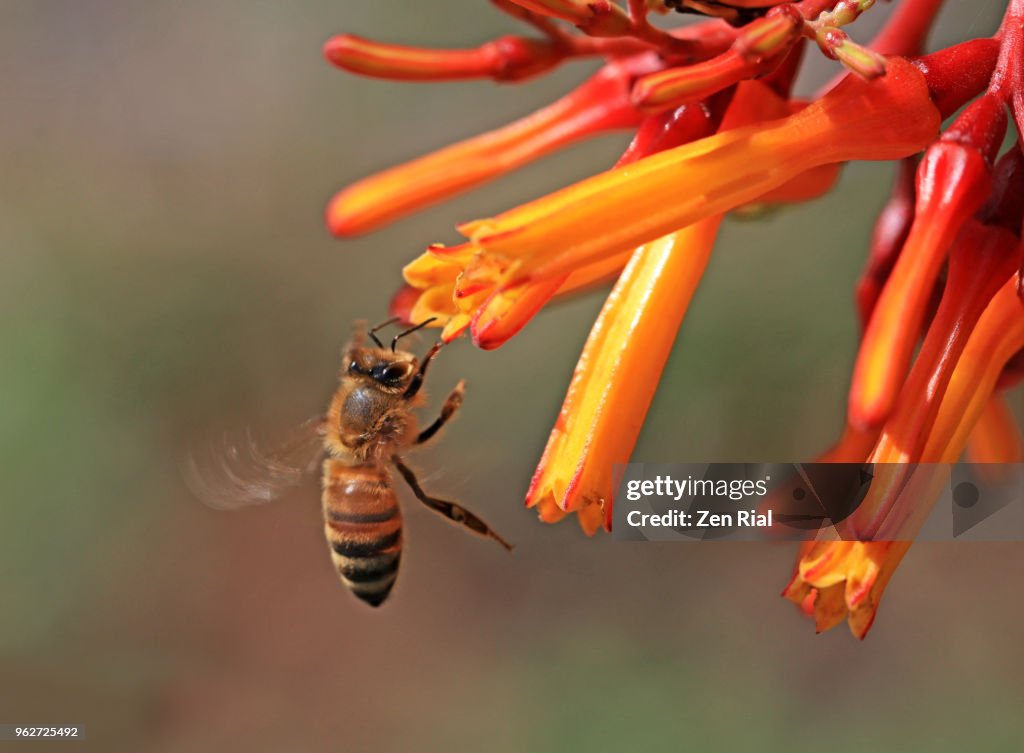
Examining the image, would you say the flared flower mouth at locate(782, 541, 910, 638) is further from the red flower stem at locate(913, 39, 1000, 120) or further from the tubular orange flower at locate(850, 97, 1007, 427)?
the red flower stem at locate(913, 39, 1000, 120)

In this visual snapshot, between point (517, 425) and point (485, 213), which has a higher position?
point (485, 213)

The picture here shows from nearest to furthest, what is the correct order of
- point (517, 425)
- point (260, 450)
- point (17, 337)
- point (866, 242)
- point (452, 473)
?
point (260, 450)
point (452, 473)
point (866, 242)
point (17, 337)
point (517, 425)

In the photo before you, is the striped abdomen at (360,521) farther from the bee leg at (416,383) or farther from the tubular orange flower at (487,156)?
the tubular orange flower at (487,156)

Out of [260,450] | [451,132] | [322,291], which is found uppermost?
[451,132]

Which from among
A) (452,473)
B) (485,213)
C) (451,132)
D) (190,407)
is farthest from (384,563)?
(451,132)

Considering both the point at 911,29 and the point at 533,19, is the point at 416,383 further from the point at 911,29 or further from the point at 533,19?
the point at 911,29

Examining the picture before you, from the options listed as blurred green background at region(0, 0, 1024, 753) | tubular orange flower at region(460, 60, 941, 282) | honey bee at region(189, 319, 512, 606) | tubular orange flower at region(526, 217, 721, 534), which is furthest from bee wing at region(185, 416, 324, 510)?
blurred green background at region(0, 0, 1024, 753)

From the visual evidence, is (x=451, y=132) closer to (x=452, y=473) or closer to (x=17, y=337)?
(x=17, y=337)
